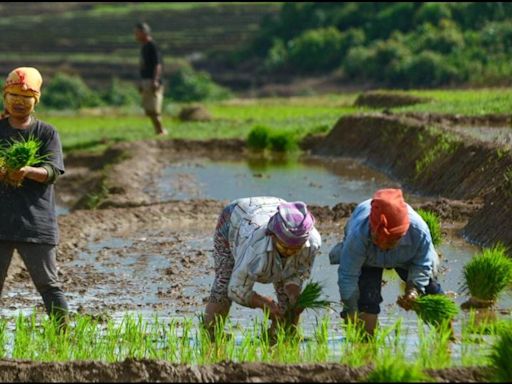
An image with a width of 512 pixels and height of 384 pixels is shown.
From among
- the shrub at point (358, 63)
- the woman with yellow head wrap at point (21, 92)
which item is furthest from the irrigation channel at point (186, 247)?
the shrub at point (358, 63)

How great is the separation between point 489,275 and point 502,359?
8.56 ft

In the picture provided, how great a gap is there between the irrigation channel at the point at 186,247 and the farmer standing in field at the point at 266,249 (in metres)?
0.40

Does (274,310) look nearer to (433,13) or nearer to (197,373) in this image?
(197,373)

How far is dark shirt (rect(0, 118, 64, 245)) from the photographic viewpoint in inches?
302

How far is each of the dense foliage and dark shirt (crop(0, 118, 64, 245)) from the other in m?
24.8

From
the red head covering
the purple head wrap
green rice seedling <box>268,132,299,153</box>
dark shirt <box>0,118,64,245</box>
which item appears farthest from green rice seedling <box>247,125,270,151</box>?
the purple head wrap

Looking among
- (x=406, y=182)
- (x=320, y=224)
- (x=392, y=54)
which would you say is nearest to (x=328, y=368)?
(x=320, y=224)

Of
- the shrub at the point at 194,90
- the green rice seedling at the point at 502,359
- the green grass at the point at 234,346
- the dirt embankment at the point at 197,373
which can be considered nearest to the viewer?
the green rice seedling at the point at 502,359

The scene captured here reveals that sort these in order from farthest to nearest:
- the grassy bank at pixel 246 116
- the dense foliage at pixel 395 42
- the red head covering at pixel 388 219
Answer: the dense foliage at pixel 395 42 → the grassy bank at pixel 246 116 → the red head covering at pixel 388 219

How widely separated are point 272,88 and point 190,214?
3304 centimetres

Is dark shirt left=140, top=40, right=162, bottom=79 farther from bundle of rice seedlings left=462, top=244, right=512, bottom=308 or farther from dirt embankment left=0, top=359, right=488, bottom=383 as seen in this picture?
dirt embankment left=0, top=359, right=488, bottom=383

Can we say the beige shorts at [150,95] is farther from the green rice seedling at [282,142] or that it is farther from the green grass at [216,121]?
the green rice seedling at [282,142]

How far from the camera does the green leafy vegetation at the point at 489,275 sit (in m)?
8.41

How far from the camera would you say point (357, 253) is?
723cm
